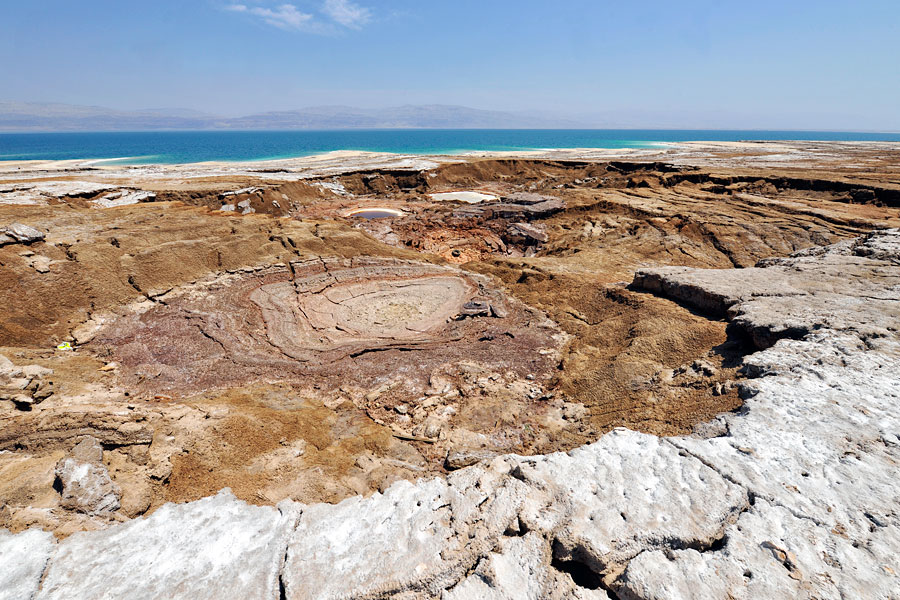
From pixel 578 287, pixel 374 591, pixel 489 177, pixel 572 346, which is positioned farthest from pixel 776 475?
pixel 489 177

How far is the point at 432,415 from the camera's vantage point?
747 centimetres

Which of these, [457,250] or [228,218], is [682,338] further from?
[228,218]

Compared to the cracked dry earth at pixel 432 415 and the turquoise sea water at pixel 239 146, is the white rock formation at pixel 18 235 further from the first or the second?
the turquoise sea water at pixel 239 146

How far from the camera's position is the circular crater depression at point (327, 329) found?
8.66m

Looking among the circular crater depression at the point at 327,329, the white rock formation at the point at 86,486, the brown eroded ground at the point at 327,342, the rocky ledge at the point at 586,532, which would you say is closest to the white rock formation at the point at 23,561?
the rocky ledge at the point at 586,532

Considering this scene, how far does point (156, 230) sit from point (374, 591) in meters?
14.3

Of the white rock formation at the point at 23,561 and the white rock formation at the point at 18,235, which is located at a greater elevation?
the white rock formation at the point at 18,235

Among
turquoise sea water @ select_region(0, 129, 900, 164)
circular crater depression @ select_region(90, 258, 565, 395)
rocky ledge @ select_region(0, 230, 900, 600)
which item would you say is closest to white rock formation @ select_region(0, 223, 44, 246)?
circular crater depression @ select_region(90, 258, 565, 395)

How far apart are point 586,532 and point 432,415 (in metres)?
4.25

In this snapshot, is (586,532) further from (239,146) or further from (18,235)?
(239,146)

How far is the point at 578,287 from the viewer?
1266 cm

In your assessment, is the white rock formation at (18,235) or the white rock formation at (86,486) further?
the white rock formation at (18,235)

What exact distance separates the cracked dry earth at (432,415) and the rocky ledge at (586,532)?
0.07 ft

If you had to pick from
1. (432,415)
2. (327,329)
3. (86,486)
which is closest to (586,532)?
(432,415)
